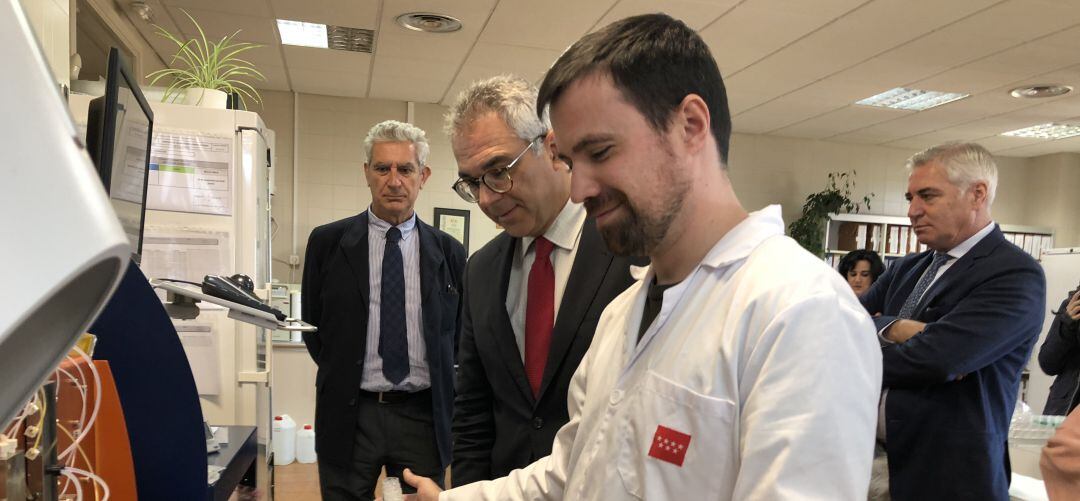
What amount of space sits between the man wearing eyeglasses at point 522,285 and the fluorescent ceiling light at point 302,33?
3.28 metres

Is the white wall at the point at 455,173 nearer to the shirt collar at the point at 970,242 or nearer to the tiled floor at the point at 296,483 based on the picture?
the tiled floor at the point at 296,483

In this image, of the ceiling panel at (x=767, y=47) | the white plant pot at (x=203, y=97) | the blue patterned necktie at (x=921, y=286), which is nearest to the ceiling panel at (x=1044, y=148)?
the ceiling panel at (x=767, y=47)

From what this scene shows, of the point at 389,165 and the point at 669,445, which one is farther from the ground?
the point at 389,165

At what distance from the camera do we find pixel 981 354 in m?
1.86

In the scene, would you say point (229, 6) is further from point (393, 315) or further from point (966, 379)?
point (966, 379)

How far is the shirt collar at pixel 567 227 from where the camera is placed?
1441mm

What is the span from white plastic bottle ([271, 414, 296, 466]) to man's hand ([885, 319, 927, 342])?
152 inches

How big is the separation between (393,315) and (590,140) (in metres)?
1.65

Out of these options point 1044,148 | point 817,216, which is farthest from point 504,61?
point 1044,148

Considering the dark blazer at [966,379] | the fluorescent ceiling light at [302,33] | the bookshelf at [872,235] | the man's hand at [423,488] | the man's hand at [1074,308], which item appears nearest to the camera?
the man's hand at [423,488]

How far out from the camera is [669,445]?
77 centimetres

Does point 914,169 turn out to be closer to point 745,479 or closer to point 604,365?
point 604,365

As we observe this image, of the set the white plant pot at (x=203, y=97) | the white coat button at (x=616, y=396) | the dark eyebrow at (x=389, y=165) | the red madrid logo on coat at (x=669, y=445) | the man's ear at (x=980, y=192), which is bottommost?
the red madrid logo on coat at (x=669, y=445)

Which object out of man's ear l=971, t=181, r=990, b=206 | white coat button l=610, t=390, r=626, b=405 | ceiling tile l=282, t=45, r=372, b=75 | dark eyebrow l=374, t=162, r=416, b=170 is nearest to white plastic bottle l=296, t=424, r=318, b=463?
ceiling tile l=282, t=45, r=372, b=75
